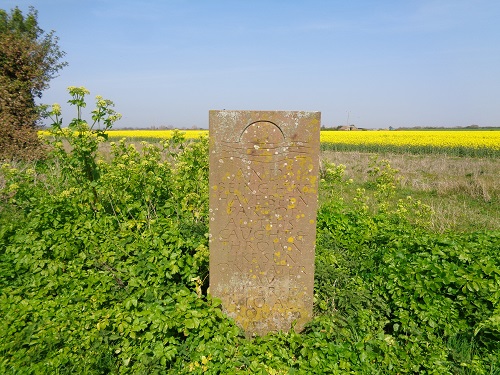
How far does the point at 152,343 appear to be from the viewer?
2.94m

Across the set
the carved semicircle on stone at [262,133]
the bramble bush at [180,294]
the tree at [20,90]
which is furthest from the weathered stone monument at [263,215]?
the tree at [20,90]

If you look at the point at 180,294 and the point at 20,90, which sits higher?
the point at 20,90

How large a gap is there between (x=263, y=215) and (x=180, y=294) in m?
1.17

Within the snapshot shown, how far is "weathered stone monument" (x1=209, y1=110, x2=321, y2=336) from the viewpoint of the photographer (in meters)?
3.34

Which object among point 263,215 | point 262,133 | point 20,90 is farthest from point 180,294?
point 20,90

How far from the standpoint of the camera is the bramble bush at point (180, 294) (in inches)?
115

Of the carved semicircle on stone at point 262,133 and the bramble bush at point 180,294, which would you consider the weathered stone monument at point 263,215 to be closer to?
the carved semicircle on stone at point 262,133

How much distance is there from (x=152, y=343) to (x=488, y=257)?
3607 mm

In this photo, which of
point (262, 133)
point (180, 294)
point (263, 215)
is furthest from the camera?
point (263, 215)

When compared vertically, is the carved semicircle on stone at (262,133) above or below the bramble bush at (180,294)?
above

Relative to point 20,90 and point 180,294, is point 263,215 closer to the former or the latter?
point 180,294

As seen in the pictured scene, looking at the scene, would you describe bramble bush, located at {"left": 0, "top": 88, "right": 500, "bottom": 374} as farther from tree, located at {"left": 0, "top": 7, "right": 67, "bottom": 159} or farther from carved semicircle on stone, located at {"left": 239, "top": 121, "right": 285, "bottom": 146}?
tree, located at {"left": 0, "top": 7, "right": 67, "bottom": 159}

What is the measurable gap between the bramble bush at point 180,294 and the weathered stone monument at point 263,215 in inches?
10.5

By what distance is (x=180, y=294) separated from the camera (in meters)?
3.23
